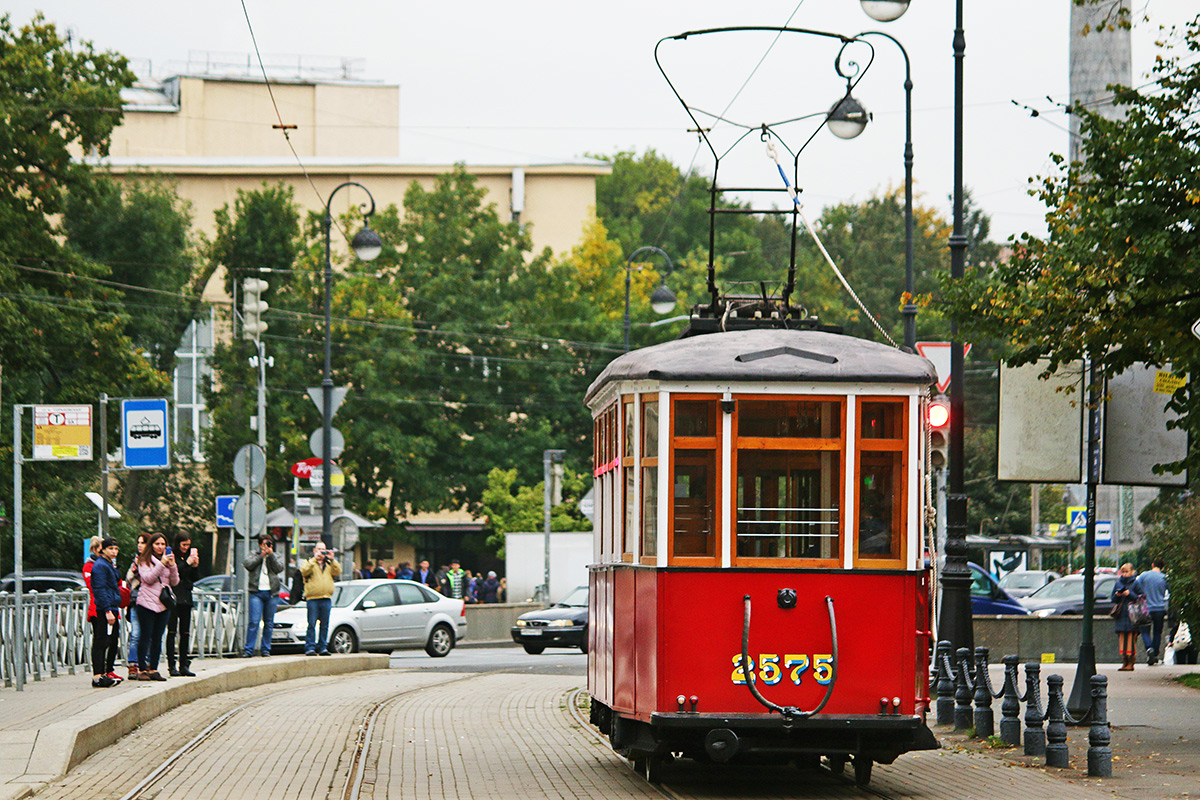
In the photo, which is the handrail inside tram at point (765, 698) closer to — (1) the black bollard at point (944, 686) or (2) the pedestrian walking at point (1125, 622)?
(1) the black bollard at point (944, 686)

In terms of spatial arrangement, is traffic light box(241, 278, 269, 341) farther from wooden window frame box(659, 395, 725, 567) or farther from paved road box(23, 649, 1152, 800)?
wooden window frame box(659, 395, 725, 567)

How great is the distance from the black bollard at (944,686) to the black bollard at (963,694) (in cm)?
41

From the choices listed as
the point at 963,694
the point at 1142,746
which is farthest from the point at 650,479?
the point at 963,694

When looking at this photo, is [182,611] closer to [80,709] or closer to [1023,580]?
[80,709]

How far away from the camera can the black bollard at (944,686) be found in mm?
16094

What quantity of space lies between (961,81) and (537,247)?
48038 mm

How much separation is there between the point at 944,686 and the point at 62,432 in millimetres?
9507

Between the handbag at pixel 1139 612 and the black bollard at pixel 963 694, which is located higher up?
the black bollard at pixel 963 694

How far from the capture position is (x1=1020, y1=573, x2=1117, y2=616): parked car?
108 feet

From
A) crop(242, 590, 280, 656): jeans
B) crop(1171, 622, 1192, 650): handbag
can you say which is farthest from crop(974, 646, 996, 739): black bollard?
crop(1171, 622, 1192, 650): handbag

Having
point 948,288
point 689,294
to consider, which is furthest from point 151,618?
point 689,294

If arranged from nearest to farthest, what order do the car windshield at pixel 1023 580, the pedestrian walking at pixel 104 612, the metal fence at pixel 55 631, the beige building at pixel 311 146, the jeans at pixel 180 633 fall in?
the pedestrian walking at pixel 104 612
the metal fence at pixel 55 631
the jeans at pixel 180 633
the car windshield at pixel 1023 580
the beige building at pixel 311 146

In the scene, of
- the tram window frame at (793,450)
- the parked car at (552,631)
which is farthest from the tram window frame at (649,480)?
the parked car at (552,631)

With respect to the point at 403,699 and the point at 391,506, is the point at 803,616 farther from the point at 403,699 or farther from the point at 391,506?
the point at 391,506
